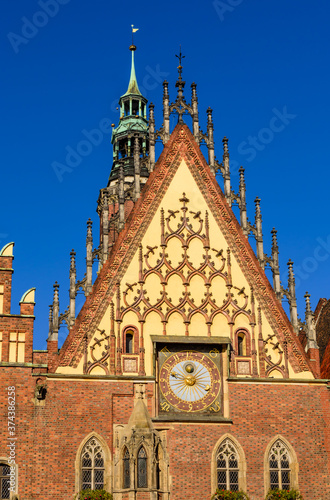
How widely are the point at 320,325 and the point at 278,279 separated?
7.64m

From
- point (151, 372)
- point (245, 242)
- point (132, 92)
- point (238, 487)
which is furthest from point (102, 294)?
point (132, 92)

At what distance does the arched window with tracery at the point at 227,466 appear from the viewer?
95.4ft

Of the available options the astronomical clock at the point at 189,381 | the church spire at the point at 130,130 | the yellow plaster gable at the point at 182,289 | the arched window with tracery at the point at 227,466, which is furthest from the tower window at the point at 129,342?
the church spire at the point at 130,130

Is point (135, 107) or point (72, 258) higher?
point (135, 107)

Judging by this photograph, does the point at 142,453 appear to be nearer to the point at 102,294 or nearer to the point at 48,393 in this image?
the point at 48,393

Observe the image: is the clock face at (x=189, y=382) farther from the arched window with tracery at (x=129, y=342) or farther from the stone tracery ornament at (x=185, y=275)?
the arched window with tracery at (x=129, y=342)

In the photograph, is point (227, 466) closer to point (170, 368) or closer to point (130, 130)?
point (170, 368)

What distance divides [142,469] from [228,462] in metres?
3.18

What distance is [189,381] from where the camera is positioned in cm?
3012

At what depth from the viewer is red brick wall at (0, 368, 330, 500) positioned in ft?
92.0

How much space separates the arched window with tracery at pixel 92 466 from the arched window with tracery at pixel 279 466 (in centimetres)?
535

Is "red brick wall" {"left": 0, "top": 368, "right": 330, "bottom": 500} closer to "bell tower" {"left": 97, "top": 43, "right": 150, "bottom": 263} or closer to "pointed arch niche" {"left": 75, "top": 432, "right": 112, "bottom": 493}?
"pointed arch niche" {"left": 75, "top": 432, "right": 112, "bottom": 493}

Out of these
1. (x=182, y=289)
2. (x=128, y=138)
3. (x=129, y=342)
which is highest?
(x=128, y=138)

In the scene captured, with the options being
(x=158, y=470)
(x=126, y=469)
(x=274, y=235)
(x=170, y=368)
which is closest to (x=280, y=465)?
(x=158, y=470)
